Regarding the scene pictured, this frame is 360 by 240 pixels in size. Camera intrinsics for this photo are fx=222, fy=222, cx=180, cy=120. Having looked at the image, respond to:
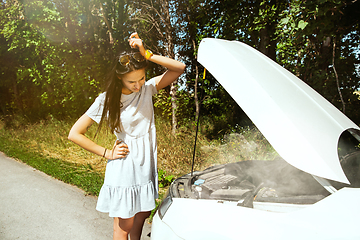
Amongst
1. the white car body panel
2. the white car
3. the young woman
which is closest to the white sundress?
the young woman

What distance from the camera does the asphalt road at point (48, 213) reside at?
2.94 m

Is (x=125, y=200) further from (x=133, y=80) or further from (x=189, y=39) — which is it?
(x=189, y=39)

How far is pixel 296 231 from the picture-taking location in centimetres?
110

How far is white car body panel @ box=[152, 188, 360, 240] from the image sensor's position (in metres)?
1.06

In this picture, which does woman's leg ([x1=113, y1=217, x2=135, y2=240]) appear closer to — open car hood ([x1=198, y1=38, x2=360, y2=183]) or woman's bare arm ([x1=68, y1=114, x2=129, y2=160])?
woman's bare arm ([x1=68, y1=114, x2=129, y2=160])

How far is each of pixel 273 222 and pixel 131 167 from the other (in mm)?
1168

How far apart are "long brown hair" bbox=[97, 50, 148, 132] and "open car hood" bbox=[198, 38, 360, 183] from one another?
1.94 feet

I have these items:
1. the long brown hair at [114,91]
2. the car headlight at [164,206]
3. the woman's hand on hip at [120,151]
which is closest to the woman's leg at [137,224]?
the car headlight at [164,206]

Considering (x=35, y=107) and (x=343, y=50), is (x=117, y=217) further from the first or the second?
(x=35, y=107)

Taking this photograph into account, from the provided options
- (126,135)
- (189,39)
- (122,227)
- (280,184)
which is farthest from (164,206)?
(189,39)

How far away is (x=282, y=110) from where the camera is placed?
1.28 m

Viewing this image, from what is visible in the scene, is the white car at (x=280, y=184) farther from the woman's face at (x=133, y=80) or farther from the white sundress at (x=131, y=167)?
the woman's face at (x=133, y=80)

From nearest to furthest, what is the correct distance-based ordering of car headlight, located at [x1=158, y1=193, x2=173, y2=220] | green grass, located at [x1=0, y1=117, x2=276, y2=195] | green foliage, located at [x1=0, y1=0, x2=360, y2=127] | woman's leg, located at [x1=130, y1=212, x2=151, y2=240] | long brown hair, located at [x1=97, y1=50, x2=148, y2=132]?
car headlight, located at [x1=158, y1=193, x2=173, y2=220] < long brown hair, located at [x1=97, y1=50, x2=148, y2=132] < woman's leg, located at [x1=130, y1=212, x2=151, y2=240] < green grass, located at [x1=0, y1=117, x2=276, y2=195] < green foliage, located at [x1=0, y1=0, x2=360, y2=127]

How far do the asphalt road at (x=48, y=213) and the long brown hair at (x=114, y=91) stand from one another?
69.7 inches
